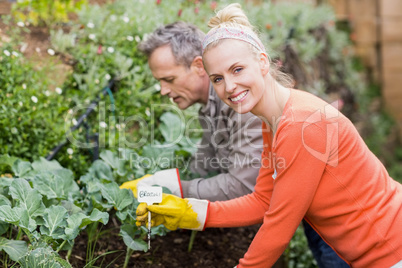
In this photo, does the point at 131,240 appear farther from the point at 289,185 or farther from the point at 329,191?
the point at 329,191

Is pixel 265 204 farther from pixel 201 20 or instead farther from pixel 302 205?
pixel 201 20

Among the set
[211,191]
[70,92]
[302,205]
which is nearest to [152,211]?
[211,191]

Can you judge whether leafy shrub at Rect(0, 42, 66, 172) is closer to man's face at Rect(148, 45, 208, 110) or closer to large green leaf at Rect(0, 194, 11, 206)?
large green leaf at Rect(0, 194, 11, 206)

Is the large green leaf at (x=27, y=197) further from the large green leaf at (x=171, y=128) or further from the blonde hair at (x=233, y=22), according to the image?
the large green leaf at (x=171, y=128)

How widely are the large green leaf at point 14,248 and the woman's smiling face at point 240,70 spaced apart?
43.4 inches

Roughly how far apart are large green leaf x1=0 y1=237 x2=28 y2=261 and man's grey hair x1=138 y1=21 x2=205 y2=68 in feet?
4.25

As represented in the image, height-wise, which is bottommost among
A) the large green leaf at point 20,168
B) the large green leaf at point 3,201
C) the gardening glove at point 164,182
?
the gardening glove at point 164,182

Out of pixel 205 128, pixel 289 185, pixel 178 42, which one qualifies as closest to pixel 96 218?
pixel 289 185

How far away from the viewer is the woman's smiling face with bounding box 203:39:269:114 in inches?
68.6

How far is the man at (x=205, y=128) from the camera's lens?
7.47 feet

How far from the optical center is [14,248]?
1.82 m

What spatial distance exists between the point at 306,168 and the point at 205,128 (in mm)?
1220

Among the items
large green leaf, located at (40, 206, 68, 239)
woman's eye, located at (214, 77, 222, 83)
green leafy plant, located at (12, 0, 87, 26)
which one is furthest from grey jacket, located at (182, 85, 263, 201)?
green leafy plant, located at (12, 0, 87, 26)

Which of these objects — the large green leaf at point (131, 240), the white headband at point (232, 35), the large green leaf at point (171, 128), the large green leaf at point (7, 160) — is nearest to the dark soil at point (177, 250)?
the large green leaf at point (131, 240)
